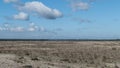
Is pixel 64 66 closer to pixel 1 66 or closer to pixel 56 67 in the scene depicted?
pixel 56 67

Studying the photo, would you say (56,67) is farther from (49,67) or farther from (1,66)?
(1,66)

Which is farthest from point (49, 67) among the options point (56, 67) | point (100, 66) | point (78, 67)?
point (100, 66)

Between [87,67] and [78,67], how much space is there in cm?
85

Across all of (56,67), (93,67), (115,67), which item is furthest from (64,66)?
(115,67)

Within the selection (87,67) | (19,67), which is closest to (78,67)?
(87,67)

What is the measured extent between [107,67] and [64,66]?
13.4ft

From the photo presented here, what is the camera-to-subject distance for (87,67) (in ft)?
91.5

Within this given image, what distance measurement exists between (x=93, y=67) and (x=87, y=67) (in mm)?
574

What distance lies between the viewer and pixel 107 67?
27.8 metres

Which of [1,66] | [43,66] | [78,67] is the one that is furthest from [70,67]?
[1,66]

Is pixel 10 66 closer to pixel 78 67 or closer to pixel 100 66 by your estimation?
pixel 78 67

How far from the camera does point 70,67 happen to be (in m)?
27.3

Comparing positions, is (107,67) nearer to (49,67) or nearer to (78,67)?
(78,67)

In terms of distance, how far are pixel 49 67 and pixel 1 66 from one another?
4.43 metres
